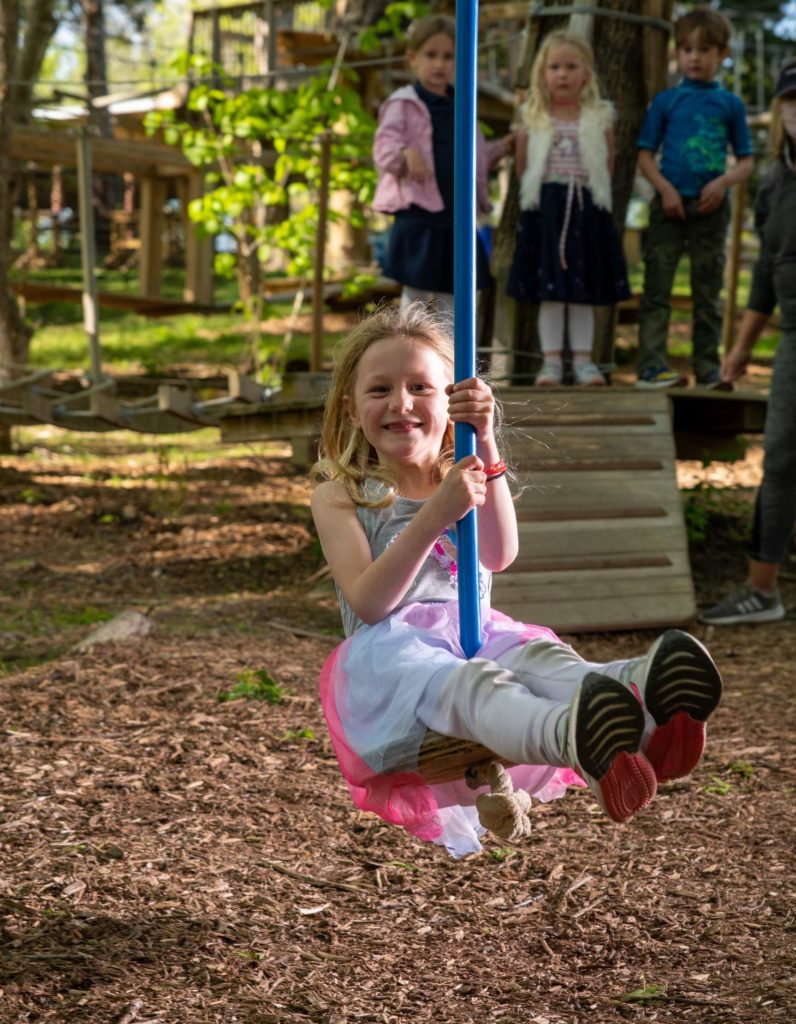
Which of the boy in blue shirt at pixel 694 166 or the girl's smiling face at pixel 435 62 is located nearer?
the girl's smiling face at pixel 435 62

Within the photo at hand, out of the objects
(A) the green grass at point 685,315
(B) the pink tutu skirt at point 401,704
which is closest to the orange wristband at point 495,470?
(B) the pink tutu skirt at point 401,704

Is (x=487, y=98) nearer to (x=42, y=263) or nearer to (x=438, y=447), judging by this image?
(x=42, y=263)

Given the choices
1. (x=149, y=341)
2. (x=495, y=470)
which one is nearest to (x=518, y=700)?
(x=495, y=470)

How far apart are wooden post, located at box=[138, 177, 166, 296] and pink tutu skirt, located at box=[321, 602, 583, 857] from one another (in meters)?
12.0

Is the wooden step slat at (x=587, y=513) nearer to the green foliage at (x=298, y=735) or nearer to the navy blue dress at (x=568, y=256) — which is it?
the navy blue dress at (x=568, y=256)

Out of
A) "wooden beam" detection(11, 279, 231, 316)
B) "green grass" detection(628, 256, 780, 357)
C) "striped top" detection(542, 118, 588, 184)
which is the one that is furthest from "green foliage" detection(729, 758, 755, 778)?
"wooden beam" detection(11, 279, 231, 316)

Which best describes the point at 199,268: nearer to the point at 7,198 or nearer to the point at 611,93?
the point at 7,198

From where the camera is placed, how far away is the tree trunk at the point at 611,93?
6.46 meters

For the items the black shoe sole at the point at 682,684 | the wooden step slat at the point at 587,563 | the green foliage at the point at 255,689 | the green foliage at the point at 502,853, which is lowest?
the green foliage at the point at 502,853

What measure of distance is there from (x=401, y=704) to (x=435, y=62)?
163 inches

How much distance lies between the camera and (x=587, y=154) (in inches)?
232

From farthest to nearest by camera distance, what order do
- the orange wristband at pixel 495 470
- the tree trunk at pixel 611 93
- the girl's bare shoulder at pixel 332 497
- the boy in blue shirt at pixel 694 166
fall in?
the tree trunk at pixel 611 93, the boy in blue shirt at pixel 694 166, the girl's bare shoulder at pixel 332 497, the orange wristband at pixel 495 470

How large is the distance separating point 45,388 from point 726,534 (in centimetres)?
404

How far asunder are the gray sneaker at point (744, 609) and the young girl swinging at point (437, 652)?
3.14m
